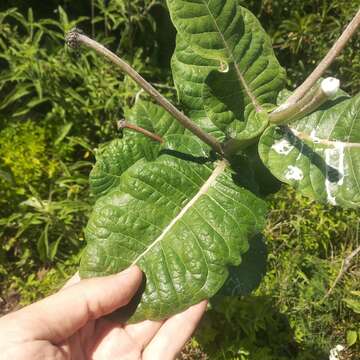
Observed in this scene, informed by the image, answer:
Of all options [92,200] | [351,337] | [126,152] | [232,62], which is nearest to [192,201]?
[126,152]

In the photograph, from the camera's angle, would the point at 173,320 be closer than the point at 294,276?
Yes

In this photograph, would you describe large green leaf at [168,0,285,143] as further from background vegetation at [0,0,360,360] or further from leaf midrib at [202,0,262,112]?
background vegetation at [0,0,360,360]

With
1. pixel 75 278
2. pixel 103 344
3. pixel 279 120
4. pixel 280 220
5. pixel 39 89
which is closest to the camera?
pixel 279 120

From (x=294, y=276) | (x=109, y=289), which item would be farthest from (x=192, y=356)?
(x=109, y=289)

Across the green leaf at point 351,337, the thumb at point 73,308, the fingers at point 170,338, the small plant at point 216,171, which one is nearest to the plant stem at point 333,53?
the small plant at point 216,171

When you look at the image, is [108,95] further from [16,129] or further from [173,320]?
[173,320]

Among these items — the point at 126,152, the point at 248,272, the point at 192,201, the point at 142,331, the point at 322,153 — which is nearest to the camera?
the point at 322,153

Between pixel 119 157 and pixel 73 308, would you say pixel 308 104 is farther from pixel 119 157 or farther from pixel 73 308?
pixel 73 308
